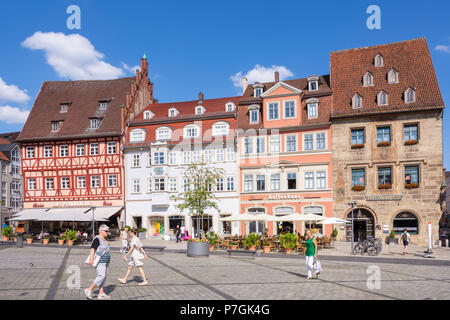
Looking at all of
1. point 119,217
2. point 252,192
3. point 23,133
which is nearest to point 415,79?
point 252,192

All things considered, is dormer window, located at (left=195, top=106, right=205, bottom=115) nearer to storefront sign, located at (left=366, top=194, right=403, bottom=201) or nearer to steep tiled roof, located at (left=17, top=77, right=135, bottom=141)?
steep tiled roof, located at (left=17, top=77, right=135, bottom=141)

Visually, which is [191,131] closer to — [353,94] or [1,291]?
[353,94]

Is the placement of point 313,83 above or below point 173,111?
above

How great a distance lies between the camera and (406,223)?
1344 inches

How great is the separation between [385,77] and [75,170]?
3024 centimetres

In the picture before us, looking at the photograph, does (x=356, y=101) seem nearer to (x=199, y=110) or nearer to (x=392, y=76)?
(x=392, y=76)

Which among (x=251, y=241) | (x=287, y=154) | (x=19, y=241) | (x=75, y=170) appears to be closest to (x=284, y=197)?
(x=287, y=154)

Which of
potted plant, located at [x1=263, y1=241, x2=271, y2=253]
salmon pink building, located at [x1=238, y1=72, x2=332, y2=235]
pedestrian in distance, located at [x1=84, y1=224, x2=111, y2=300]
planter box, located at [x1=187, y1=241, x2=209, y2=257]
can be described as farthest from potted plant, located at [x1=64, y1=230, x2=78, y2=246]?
pedestrian in distance, located at [x1=84, y1=224, x2=111, y2=300]

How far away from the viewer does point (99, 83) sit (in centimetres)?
4953

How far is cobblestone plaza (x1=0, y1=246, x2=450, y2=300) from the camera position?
11.1 m

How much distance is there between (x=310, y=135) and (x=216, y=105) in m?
10.9

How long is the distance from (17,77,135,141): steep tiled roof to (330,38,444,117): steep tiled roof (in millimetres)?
21203

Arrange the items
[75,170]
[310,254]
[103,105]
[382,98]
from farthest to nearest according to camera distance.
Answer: [103,105], [75,170], [382,98], [310,254]

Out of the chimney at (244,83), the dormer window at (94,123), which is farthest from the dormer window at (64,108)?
the chimney at (244,83)
